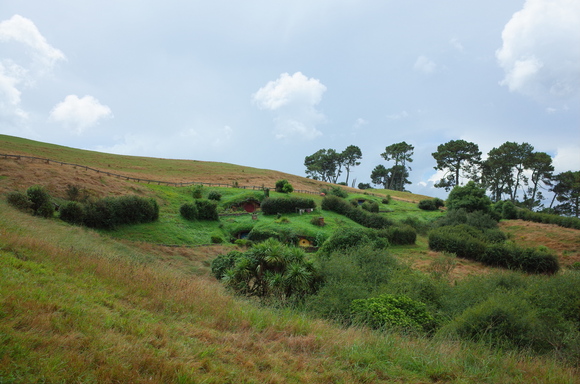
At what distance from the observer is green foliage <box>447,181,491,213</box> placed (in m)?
55.6

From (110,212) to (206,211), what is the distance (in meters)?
12.8

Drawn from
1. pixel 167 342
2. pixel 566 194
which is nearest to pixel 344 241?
pixel 167 342

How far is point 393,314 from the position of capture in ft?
36.0

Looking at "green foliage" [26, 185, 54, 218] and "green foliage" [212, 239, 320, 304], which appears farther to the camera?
"green foliage" [26, 185, 54, 218]

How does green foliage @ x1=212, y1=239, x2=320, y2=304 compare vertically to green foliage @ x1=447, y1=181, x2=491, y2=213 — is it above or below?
below

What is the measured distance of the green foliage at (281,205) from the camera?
1919 inches

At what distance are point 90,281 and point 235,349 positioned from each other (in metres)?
4.55

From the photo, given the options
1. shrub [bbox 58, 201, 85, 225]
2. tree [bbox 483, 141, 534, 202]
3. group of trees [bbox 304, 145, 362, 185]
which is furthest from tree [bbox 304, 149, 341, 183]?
shrub [bbox 58, 201, 85, 225]

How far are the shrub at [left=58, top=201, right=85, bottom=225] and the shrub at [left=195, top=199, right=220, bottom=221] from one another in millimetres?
14695

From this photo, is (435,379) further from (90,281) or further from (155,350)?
(90,281)

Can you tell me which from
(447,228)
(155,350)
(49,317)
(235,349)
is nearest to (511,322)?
(235,349)

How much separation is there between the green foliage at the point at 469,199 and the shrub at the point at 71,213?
2251 inches

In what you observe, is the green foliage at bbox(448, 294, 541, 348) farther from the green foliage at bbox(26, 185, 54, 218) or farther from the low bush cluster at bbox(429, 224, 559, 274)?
the green foliage at bbox(26, 185, 54, 218)

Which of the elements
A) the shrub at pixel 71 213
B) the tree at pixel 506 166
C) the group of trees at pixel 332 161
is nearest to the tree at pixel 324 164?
the group of trees at pixel 332 161
